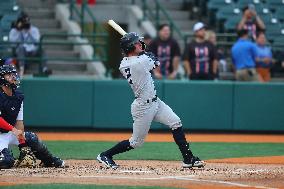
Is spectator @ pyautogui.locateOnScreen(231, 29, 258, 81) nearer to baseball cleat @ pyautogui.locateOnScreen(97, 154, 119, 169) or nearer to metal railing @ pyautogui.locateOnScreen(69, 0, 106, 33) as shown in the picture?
metal railing @ pyautogui.locateOnScreen(69, 0, 106, 33)

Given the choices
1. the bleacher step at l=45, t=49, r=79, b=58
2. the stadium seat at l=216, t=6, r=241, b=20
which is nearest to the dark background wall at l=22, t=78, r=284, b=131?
the bleacher step at l=45, t=49, r=79, b=58

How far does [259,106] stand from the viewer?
1858 cm

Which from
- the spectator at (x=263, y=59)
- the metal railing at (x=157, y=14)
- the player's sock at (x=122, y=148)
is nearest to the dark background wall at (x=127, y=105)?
the spectator at (x=263, y=59)

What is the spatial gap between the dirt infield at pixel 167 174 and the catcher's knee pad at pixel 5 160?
0.15 m

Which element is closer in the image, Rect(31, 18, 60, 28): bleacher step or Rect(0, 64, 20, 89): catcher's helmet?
Rect(0, 64, 20, 89): catcher's helmet

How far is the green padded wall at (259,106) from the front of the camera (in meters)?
18.4

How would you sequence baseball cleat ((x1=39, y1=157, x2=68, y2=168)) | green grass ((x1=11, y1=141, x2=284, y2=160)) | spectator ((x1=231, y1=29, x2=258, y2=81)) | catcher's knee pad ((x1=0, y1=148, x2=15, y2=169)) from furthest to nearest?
spectator ((x1=231, y1=29, x2=258, y2=81))
green grass ((x1=11, y1=141, x2=284, y2=160))
baseball cleat ((x1=39, y1=157, x2=68, y2=168))
catcher's knee pad ((x1=0, y1=148, x2=15, y2=169))

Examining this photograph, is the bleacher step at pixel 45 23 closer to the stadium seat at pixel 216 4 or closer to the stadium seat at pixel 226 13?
the stadium seat at pixel 216 4

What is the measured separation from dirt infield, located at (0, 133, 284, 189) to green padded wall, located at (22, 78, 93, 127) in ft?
17.0

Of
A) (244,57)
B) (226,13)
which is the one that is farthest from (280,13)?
(244,57)

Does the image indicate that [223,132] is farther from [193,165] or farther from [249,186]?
[249,186]

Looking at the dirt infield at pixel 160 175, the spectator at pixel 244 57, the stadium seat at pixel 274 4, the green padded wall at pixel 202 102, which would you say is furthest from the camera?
the stadium seat at pixel 274 4

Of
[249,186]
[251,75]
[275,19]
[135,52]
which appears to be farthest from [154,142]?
[275,19]

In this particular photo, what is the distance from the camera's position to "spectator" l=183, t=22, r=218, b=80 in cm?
1805
